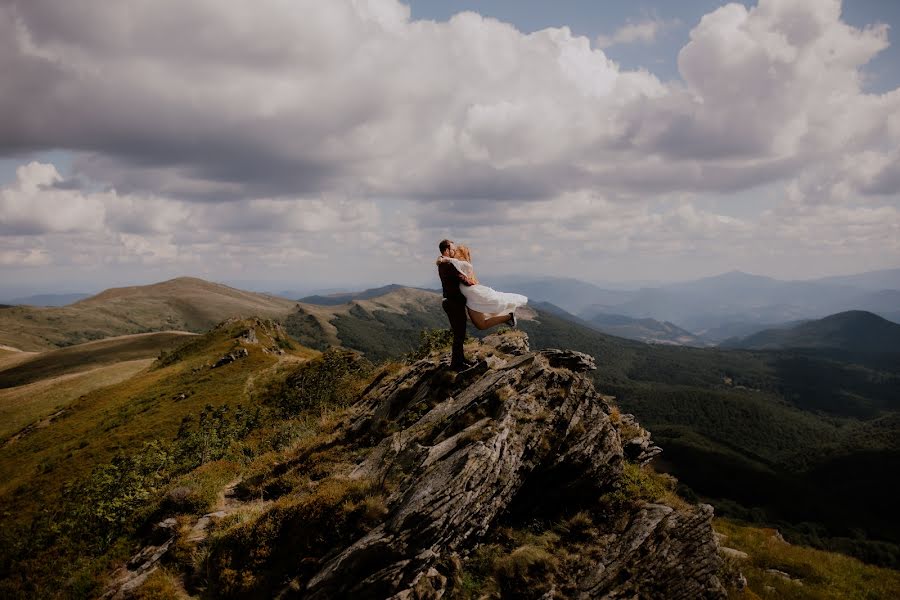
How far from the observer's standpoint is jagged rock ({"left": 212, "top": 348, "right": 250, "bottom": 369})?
2500 inches

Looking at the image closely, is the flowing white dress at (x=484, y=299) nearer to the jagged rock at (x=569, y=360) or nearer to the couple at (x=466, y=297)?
the couple at (x=466, y=297)

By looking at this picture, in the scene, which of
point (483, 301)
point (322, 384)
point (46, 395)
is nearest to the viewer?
point (483, 301)

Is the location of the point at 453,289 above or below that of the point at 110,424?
above

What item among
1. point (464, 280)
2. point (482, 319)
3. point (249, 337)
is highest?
point (464, 280)

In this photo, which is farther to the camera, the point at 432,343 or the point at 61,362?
the point at 61,362

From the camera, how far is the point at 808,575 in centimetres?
1669

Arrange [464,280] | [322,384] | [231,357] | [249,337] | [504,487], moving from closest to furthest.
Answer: [504,487]
[464,280]
[322,384]
[231,357]
[249,337]

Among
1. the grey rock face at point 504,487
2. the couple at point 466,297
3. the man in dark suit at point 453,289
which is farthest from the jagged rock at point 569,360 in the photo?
the man in dark suit at point 453,289

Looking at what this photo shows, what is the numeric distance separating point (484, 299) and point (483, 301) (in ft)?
0.30

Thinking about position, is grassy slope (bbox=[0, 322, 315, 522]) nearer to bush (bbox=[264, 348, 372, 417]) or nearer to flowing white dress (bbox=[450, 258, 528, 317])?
bush (bbox=[264, 348, 372, 417])

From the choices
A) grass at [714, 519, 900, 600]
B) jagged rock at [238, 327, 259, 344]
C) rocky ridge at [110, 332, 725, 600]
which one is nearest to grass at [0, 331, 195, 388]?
jagged rock at [238, 327, 259, 344]

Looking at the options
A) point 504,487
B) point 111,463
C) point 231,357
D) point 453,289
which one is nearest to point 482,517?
point 504,487

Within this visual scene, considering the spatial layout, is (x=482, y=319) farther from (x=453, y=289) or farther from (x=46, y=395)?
(x=46, y=395)

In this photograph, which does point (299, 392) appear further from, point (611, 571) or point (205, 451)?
point (611, 571)
